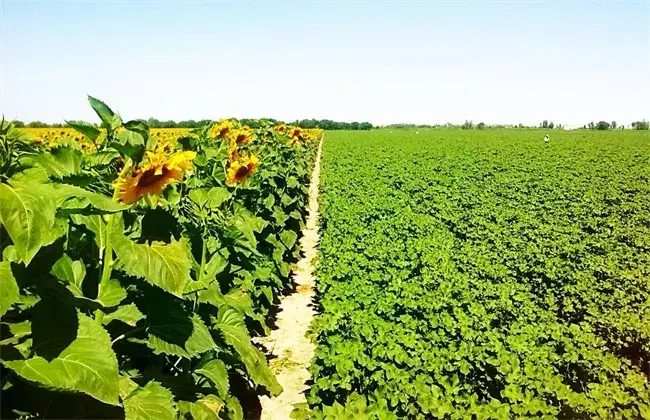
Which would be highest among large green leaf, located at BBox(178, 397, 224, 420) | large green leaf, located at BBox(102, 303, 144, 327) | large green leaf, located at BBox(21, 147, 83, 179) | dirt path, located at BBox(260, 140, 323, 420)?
large green leaf, located at BBox(21, 147, 83, 179)

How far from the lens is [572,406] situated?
3508 mm

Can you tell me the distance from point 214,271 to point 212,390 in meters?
0.65

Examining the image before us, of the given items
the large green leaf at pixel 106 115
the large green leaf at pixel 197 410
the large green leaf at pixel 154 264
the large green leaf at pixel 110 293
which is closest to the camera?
the large green leaf at pixel 154 264

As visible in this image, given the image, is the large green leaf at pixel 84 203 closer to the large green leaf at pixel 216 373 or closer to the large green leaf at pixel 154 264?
the large green leaf at pixel 154 264

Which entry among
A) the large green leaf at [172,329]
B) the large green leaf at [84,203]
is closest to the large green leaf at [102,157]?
the large green leaf at [84,203]

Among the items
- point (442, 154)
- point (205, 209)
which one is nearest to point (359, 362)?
point (205, 209)

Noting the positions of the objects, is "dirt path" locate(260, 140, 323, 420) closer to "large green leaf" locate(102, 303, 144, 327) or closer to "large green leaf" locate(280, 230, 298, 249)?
"large green leaf" locate(280, 230, 298, 249)

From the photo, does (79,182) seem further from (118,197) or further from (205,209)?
(205,209)

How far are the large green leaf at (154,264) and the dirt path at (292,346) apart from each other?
110 inches

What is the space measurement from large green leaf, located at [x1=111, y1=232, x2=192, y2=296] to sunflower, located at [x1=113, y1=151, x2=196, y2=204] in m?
0.20

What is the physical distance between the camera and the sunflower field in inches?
60.7

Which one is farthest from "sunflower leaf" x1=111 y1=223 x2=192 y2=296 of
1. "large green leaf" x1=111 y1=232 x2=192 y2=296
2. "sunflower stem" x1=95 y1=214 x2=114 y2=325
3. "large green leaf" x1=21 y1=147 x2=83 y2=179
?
"large green leaf" x1=21 y1=147 x2=83 y2=179

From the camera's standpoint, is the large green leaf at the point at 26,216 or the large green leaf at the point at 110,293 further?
the large green leaf at the point at 110,293

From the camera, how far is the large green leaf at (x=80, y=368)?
1.51m
